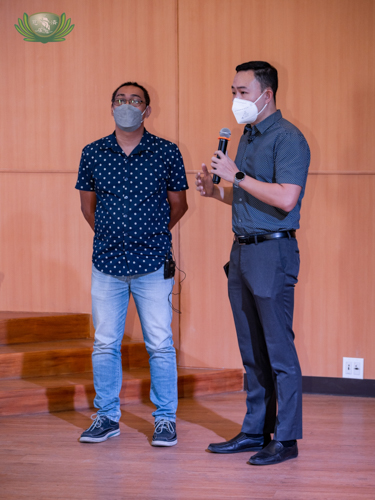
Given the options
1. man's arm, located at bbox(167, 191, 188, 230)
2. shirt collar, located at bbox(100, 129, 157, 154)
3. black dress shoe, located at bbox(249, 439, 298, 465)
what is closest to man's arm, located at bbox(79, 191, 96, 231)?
shirt collar, located at bbox(100, 129, 157, 154)

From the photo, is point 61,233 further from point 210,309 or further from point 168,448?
point 168,448

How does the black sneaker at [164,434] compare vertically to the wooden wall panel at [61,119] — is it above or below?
below

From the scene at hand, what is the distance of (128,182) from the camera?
112 inches

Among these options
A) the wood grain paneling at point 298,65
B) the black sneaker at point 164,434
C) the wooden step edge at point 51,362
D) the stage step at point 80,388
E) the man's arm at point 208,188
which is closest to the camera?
the man's arm at point 208,188

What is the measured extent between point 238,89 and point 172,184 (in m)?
0.64

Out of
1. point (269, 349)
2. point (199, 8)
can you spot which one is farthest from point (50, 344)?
point (199, 8)

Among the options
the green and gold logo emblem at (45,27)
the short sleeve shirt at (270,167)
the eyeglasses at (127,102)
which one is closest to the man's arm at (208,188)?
the short sleeve shirt at (270,167)

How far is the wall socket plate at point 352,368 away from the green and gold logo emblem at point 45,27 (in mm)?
2976

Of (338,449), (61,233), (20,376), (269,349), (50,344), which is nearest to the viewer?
(269,349)

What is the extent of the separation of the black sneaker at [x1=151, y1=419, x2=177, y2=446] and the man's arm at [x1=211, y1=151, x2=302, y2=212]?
Result: 1220mm

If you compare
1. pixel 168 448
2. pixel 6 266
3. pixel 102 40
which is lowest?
pixel 168 448

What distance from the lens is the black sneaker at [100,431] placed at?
2844mm

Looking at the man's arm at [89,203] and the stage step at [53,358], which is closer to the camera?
the man's arm at [89,203]

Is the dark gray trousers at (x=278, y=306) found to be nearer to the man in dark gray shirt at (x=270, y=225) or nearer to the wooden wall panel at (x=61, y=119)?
the man in dark gray shirt at (x=270, y=225)
